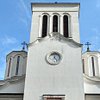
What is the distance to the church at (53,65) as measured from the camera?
20.9 metres

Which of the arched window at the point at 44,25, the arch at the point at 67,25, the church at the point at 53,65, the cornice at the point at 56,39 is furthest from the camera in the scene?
the arched window at the point at 44,25

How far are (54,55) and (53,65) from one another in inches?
41.1

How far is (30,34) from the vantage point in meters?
24.6

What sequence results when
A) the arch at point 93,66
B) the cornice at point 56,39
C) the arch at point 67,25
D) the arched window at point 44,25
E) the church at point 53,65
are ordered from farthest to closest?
1. the arch at point 93,66
2. the arched window at point 44,25
3. the arch at point 67,25
4. the cornice at point 56,39
5. the church at point 53,65

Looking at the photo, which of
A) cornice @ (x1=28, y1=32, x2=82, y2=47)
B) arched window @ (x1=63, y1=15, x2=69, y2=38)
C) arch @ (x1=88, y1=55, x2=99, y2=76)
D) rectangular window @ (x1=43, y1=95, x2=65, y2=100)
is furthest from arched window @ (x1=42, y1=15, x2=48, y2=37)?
rectangular window @ (x1=43, y1=95, x2=65, y2=100)

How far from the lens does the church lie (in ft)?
68.5

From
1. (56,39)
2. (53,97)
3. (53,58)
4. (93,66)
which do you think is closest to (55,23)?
(56,39)

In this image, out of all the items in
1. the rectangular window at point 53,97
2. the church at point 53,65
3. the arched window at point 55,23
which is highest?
the arched window at point 55,23

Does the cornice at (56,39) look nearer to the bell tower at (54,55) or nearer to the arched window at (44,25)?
the bell tower at (54,55)

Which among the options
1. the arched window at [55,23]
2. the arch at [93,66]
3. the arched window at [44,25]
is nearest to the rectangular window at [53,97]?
the arched window at [44,25]

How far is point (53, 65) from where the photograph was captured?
2219 cm

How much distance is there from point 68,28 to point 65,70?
16.0 feet

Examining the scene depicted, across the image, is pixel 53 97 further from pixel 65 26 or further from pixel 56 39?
pixel 65 26

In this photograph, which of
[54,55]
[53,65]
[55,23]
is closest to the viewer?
[53,65]
